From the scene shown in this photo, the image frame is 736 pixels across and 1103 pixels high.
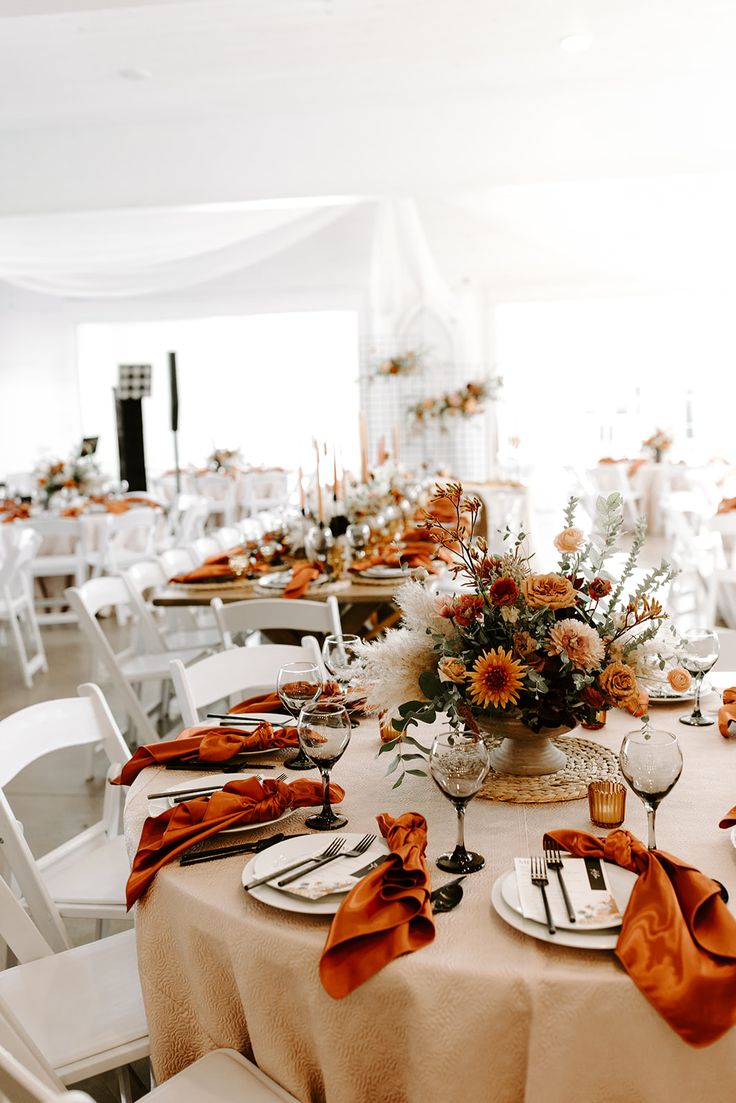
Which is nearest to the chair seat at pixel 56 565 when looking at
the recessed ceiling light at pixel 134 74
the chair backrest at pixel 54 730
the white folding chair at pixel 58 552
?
the white folding chair at pixel 58 552

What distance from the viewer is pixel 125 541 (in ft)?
26.2

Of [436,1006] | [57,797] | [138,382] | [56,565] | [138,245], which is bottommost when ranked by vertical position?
[57,797]

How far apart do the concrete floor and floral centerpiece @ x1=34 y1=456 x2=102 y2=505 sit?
2.88 metres

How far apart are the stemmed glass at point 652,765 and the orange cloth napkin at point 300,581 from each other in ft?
8.62

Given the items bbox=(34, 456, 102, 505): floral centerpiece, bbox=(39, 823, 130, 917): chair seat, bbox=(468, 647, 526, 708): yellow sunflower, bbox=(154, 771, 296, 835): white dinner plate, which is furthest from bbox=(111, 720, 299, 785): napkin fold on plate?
bbox=(34, 456, 102, 505): floral centerpiece

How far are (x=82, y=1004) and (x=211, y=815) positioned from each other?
456 millimetres

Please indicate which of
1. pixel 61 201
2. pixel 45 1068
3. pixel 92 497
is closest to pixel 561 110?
pixel 61 201

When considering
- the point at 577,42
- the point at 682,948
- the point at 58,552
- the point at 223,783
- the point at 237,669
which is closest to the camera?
the point at 682,948

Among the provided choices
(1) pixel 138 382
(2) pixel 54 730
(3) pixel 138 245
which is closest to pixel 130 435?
(1) pixel 138 382

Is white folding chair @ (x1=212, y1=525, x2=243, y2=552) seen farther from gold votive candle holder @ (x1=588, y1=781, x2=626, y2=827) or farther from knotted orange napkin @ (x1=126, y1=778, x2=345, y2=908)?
gold votive candle holder @ (x1=588, y1=781, x2=626, y2=827)

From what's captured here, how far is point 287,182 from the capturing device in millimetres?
6570

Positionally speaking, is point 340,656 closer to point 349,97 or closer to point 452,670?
point 452,670

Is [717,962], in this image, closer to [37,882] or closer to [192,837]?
[192,837]

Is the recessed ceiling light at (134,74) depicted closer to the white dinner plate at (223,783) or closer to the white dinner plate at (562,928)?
the white dinner plate at (223,783)
